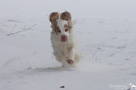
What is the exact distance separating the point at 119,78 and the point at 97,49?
3948 mm

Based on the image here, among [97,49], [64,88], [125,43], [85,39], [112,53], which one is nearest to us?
[64,88]

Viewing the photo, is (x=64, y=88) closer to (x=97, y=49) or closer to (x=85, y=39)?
(x=97, y=49)

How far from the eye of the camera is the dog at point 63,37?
4484mm

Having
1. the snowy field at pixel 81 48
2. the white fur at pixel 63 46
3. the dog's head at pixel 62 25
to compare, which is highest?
the dog's head at pixel 62 25

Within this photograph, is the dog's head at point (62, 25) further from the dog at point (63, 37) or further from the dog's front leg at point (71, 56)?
the dog's front leg at point (71, 56)

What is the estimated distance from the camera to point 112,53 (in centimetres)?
697

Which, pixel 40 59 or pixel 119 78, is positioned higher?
pixel 119 78

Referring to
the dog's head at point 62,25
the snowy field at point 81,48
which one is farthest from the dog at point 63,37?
the snowy field at point 81,48

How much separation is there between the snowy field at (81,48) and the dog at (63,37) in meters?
0.24

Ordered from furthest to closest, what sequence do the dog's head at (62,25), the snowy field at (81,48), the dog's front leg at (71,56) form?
the dog's front leg at (71,56) < the dog's head at (62,25) < the snowy field at (81,48)

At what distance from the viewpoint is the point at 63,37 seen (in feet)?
14.5

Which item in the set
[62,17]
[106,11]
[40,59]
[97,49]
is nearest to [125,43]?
[97,49]

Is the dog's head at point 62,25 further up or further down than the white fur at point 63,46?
further up

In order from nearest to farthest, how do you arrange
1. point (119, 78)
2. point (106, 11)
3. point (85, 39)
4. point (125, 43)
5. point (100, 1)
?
point (119, 78)
point (125, 43)
point (85, 39)
point (106, 11)
point (100, 1)
